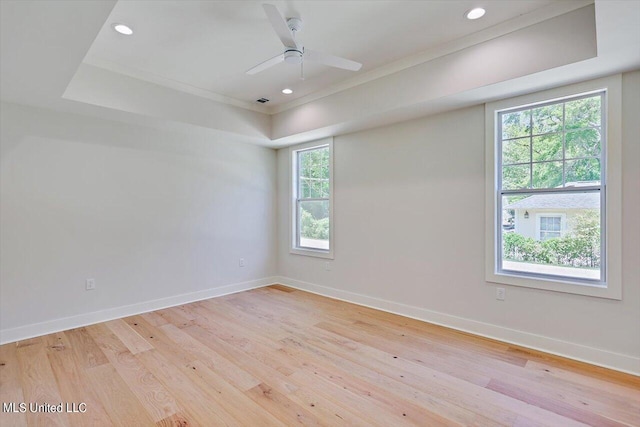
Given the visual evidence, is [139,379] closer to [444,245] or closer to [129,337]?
[129,337]

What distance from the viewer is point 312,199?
5039mm

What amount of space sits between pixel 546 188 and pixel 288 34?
261 centimetres

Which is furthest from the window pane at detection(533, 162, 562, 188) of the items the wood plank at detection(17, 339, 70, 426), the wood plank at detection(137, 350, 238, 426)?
the wood plank at detection(17, 339, 70, 426)

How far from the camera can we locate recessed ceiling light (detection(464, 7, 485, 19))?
95.3 inches

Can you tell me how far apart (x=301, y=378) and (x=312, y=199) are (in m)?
3.01

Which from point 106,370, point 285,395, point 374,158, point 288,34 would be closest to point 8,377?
point 106,370

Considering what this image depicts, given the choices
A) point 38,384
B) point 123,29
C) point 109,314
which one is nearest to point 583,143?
point 123,29

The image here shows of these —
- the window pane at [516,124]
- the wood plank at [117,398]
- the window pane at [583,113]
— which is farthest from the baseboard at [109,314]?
the window pane at [583,113]

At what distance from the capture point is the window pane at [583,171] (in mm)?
2680

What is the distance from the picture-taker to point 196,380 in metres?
2.38

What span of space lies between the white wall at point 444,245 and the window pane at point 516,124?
21cm

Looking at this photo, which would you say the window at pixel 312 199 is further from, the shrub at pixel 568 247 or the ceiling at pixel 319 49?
the shrub at pixel 568 247

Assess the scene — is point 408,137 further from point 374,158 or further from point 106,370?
point 106,370

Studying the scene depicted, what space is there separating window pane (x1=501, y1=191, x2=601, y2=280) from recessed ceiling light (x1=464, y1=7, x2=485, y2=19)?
1654 millimetres
